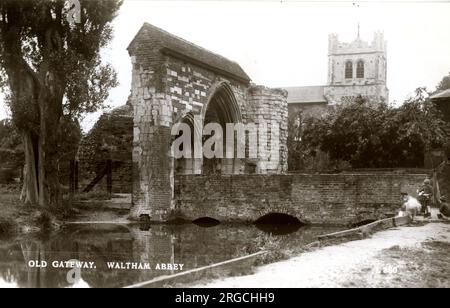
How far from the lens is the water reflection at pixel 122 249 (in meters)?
7.70

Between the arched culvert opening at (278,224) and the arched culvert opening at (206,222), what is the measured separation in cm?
140

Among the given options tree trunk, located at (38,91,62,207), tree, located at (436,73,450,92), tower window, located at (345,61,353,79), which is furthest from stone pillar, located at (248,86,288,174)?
tower window, located at (345,61,353,79)

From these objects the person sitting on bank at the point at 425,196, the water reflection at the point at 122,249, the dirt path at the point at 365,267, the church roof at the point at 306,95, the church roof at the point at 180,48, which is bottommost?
the water reflection at the point at 122,249

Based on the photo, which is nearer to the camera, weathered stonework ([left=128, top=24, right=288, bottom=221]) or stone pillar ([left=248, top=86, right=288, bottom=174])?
weathered stonework ([left=128, top=24, right=288, bottom=221])

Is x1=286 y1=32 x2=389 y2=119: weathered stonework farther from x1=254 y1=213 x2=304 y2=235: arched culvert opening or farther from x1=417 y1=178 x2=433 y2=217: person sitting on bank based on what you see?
x1=417 y1=178 x2=433 y2=217: person sitting on bank

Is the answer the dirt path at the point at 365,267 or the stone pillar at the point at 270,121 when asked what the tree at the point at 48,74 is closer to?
the stone pillar at the point at 270,121

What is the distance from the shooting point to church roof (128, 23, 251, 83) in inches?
668

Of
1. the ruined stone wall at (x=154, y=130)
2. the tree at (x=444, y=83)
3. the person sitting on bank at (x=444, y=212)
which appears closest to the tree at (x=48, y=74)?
the ruined stone wall at (x=154, y=130)

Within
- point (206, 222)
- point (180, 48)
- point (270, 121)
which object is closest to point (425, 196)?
point (206, 222)

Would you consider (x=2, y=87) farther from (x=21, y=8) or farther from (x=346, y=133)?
(x=346, y=133)

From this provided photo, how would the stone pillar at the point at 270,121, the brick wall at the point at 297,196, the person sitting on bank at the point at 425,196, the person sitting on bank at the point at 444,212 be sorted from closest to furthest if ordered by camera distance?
the person sitting on bank at the point at 444,212
the person sitting on bank at the point at 425,196
the brick wall at the point at 297,196
the stone pillar at the point at 270,121

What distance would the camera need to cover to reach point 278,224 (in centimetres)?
1728

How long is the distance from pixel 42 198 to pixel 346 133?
16670mm
